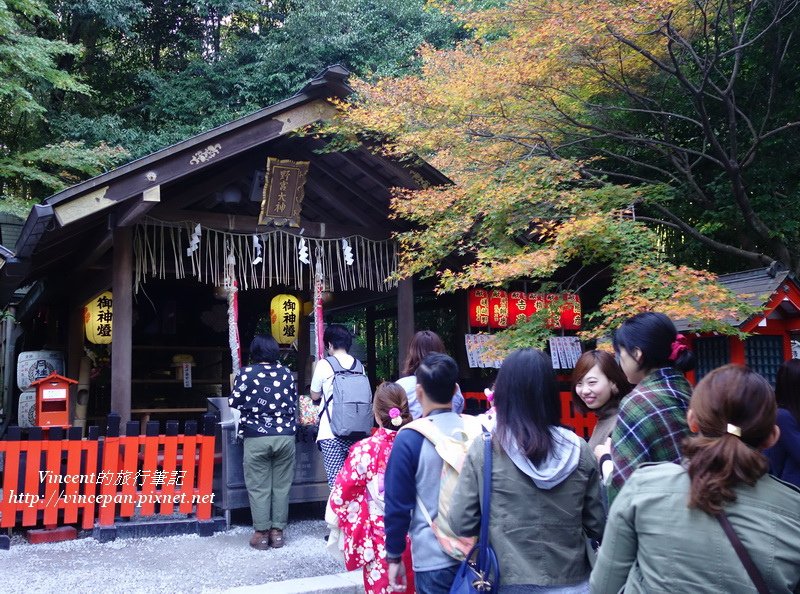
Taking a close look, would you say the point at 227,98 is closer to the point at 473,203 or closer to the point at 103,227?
the point at 103,227

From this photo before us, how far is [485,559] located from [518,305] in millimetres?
9084

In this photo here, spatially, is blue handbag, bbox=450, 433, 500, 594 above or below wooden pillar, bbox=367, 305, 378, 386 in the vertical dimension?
below

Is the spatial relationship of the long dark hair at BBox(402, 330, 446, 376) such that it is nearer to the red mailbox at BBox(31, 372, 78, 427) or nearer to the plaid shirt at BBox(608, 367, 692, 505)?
the plaid shirt at BBox(608, 367, 692, 505)

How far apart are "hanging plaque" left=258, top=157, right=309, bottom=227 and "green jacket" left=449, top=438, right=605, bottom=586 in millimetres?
7053

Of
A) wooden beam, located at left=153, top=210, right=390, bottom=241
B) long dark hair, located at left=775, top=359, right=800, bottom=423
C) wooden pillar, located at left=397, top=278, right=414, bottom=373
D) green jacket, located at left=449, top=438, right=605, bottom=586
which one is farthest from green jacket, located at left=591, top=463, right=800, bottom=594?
wooden pillar, located at left=397, top=278, right=414, bottom=373

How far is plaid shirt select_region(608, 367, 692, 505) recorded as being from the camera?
2.84m

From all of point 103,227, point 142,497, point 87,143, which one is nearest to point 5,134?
point 87,143

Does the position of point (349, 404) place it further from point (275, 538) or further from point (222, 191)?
point (222, 191)

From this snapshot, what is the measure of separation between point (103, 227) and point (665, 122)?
25.8 feet

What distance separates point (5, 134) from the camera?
1603cm

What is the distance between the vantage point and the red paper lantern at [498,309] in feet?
37.3

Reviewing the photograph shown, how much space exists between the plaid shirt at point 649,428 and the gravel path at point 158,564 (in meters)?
4.23

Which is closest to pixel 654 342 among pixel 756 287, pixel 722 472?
pixel 722 472

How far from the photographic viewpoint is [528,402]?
9.45 feet
